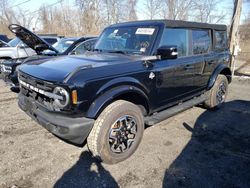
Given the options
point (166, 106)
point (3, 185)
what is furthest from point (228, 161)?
point (3, 185)

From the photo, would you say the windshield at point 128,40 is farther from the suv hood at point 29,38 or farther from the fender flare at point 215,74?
the suv hood at point 29,38

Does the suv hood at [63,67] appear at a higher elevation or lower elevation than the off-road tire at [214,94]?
higher

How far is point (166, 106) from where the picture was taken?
4.16 m

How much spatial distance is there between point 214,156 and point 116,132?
5.09ft

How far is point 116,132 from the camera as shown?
3.31 m

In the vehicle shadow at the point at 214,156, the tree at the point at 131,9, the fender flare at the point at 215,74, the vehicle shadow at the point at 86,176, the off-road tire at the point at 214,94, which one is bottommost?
the vehicle shadow at the point at 214,156

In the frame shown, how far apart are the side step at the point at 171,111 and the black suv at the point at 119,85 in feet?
0.05

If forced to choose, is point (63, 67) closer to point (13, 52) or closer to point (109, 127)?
point (109, 127)

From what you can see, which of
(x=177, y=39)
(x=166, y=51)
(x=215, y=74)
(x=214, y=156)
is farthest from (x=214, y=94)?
(x=166, y=51)

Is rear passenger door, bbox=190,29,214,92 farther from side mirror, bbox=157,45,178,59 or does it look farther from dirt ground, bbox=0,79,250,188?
side mirror, bbox=157,45,178,59

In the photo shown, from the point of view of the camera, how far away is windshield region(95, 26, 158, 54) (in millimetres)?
3804

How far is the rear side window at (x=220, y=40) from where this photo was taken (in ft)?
17.6

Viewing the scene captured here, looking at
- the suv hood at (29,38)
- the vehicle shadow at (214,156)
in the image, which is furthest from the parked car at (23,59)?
the vehicle shadow at (214,156)

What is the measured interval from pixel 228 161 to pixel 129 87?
1818 millimetres
